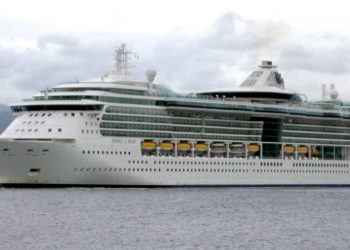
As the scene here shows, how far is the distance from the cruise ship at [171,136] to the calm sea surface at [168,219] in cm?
181

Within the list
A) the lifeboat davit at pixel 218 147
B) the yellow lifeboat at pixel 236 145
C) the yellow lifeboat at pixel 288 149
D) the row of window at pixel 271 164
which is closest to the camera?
the lifeboat davit at pixel 218 147

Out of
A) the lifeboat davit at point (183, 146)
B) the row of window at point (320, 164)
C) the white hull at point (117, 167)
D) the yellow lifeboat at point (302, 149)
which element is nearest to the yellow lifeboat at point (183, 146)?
the lifeboat davit at point (183, 146)

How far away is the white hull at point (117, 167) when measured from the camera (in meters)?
63.7

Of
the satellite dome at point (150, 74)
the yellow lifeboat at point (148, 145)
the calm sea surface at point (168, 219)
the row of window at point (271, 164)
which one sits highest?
the satellite dome at point (150, 74)

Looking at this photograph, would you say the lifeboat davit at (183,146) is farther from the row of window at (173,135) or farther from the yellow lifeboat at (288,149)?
the yellow lifeboat at (288,149)

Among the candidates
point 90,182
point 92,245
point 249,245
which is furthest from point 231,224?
point 90,182

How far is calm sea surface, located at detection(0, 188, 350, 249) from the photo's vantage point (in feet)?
139

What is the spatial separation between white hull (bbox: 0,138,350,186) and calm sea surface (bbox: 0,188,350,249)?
1.03 meters

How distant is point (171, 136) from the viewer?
7162 cm

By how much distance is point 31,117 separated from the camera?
219ft

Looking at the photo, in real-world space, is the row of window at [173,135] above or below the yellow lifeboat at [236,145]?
above

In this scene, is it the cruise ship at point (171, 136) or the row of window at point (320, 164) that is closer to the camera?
the cruise ship at point (171, 136)

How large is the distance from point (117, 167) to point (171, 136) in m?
6.91

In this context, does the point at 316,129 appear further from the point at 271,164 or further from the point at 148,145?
the point at 148,145
